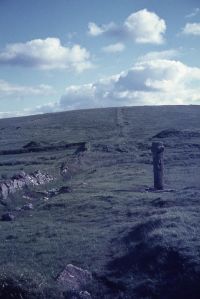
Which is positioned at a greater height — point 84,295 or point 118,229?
point 118,229

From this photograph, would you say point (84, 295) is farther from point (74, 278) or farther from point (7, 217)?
point (7, 217)

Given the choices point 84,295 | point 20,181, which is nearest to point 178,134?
point 20,181

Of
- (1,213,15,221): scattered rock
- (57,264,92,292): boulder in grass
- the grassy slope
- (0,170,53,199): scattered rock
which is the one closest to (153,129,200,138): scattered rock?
the grassy slope

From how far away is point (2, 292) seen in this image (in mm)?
10727

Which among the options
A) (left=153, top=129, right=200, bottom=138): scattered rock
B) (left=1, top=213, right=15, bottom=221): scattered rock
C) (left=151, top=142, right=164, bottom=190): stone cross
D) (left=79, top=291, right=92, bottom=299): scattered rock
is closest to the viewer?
(left=79, top=291, right=92, bottom=299): scattered rock

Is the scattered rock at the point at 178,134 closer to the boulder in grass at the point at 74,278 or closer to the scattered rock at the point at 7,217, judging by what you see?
the scattered rock at the point at 7,217

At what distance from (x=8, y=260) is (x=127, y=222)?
516 cm

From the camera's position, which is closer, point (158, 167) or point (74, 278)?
→ point (74, 278)

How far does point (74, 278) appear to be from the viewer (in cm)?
1142

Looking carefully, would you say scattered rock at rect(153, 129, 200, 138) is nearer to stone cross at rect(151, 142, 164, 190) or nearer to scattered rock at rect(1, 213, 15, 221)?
stone cross at rect(151, 142, 164, 190)

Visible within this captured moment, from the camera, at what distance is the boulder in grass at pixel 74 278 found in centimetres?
1116

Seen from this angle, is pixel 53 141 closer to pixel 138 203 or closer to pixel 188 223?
pixel 138 203

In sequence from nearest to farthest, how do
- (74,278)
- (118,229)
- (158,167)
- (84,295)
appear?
(84,295) → (74,278) → (118,229) → (158,167)

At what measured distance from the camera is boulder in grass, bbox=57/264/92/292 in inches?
440
